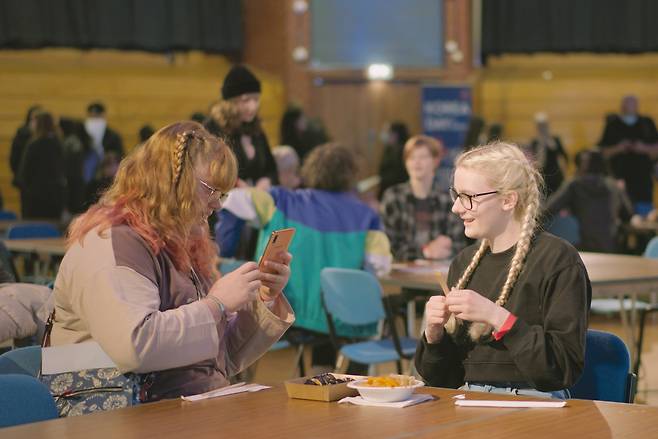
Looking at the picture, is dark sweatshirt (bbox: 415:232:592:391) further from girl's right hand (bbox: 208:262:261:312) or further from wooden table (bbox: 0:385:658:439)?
girl's right hand (bbox: 208:262:261:312)

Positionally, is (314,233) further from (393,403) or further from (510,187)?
(393,403)

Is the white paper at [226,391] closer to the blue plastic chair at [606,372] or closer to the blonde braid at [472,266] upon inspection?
the blonde braid at [472,266]

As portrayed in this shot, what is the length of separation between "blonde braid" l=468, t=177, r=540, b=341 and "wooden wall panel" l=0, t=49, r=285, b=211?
32.1ft

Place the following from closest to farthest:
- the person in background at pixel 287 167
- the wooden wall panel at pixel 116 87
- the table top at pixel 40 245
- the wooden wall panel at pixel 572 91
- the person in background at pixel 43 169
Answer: the table top at pixel 40 245
the person in background at pixel 287 167
the person in background at pixel 43 169
the wooden wall panel at pixel 116 87
the wooden wall panel at pixel 572 91

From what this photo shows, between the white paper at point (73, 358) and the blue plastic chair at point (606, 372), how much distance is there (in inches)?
54.6

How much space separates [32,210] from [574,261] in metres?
8.34

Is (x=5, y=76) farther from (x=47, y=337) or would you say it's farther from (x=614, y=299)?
(x=47, y=337)

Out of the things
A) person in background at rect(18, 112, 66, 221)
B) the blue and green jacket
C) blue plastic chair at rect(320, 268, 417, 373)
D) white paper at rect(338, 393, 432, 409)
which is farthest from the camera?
person in background at rect(18, 112, 66, 221)

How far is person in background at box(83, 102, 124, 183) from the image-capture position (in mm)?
11781

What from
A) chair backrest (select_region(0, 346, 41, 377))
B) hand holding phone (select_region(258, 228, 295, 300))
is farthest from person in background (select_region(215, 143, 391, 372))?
chair backrest (select_region(0, 346, 41, 377))

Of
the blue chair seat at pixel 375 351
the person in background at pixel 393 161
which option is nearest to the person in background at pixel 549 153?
the person in background at pixel 393 161

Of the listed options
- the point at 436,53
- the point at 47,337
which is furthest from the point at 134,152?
the point at 436,53

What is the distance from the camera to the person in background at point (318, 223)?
21.3 feet

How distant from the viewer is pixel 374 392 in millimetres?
2934
